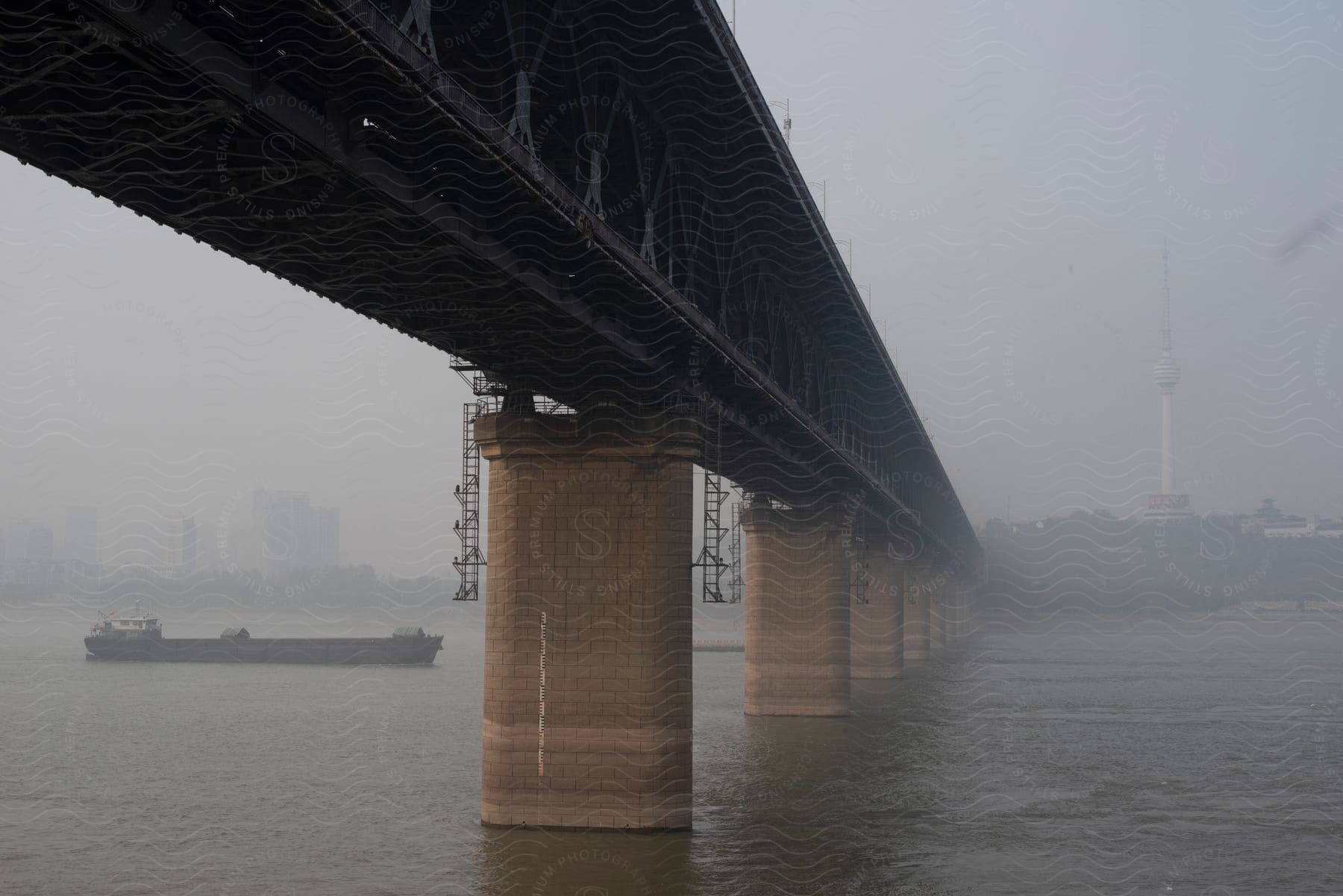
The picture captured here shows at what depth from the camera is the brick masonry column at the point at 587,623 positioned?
32.1 metres

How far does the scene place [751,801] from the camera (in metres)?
39.8

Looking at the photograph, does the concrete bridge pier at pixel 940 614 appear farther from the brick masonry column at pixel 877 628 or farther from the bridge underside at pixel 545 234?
the bridge underside at pixel 545 234

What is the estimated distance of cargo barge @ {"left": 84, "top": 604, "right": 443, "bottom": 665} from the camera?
128250mm

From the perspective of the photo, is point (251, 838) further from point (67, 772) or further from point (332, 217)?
point (332, 217)

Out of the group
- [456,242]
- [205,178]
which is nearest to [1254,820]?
[456,242]

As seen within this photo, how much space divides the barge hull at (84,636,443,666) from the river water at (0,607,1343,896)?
1731 inches

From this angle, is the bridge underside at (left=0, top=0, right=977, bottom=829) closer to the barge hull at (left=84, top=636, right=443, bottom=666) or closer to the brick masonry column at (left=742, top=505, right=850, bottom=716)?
the brick masonry column at (left=742, top=505, right=850, bottom=716)

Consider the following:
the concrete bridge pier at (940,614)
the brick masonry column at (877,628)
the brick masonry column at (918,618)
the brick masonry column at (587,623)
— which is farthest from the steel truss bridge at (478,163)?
the concrete bridge pier at (940,614)

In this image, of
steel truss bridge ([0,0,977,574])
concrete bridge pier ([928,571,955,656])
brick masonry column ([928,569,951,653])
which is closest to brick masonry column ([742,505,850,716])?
steel truss bridge ([0,0,977,574])

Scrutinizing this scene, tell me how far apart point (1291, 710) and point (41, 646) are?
164810mm

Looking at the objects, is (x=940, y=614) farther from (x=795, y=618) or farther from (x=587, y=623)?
(x=587, y=623)

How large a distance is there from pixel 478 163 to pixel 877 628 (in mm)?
77715

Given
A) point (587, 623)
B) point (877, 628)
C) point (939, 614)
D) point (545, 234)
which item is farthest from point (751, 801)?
point (939, 614)

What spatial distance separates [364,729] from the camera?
62.3 m
